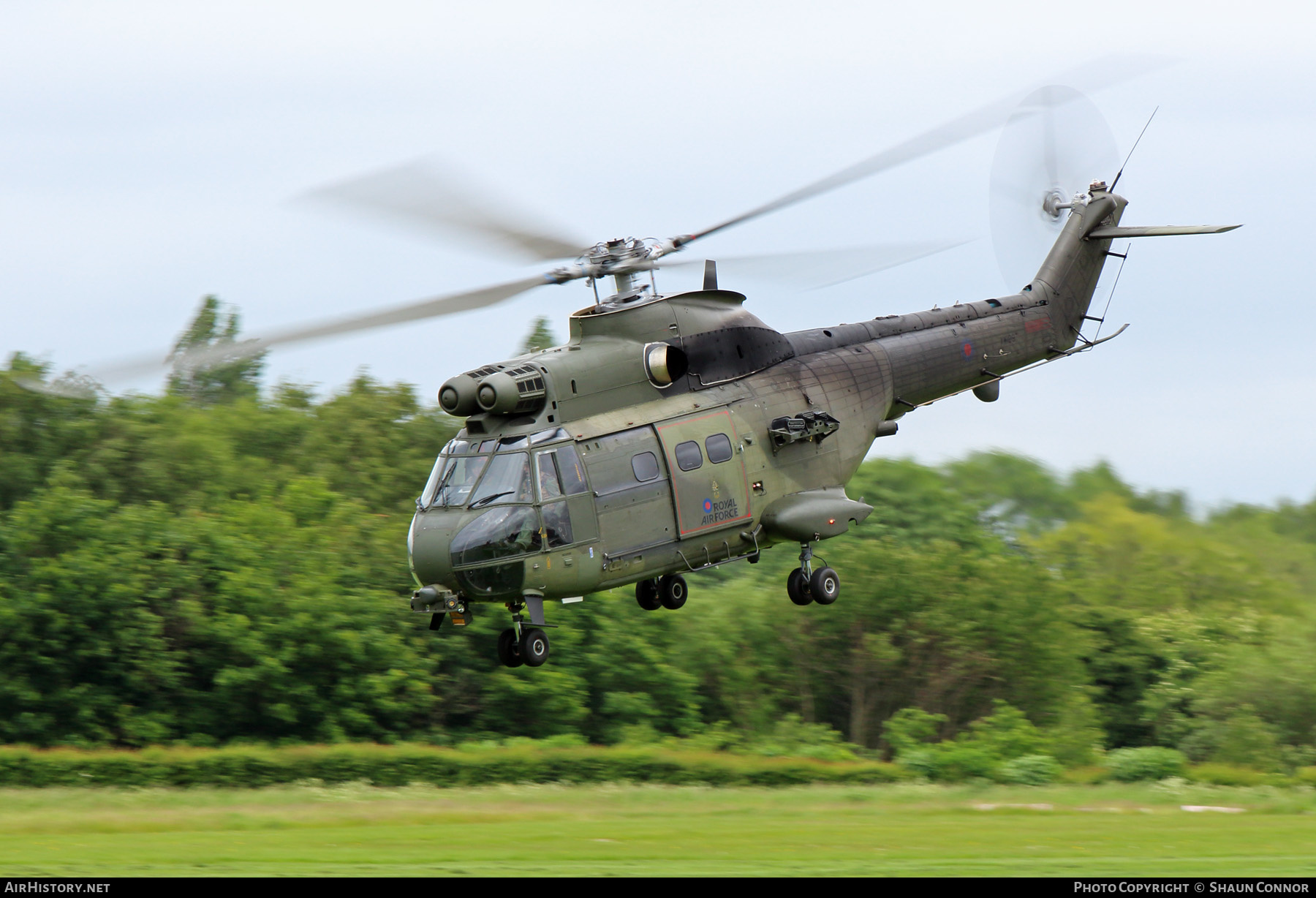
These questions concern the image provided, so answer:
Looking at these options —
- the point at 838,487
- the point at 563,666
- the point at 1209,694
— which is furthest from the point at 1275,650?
the point at 838,487

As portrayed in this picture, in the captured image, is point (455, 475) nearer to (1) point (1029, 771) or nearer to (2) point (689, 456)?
(2) point (689, 456)

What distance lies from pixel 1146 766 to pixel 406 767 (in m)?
17.0

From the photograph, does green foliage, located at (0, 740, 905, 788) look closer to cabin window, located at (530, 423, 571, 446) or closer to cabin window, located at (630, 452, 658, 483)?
cabin window, located at (630, 452, 658, 483)

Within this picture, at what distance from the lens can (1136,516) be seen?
50.7 m

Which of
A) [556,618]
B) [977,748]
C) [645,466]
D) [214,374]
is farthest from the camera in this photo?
[214,374]

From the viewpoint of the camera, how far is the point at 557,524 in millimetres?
18328

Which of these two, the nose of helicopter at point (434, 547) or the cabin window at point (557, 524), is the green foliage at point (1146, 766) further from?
the nose of helicopter at point (434, 547)

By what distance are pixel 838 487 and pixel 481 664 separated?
18975 millimetres

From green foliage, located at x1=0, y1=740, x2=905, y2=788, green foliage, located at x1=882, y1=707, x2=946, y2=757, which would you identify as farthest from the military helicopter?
green foliage, located at x1=882, y1=707, x2=946, y2=757

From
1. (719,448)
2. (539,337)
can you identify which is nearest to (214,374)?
(539,337)

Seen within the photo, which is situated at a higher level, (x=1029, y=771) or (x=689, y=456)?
(x=689, y=456)

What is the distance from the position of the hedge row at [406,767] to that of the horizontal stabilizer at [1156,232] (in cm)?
1260
